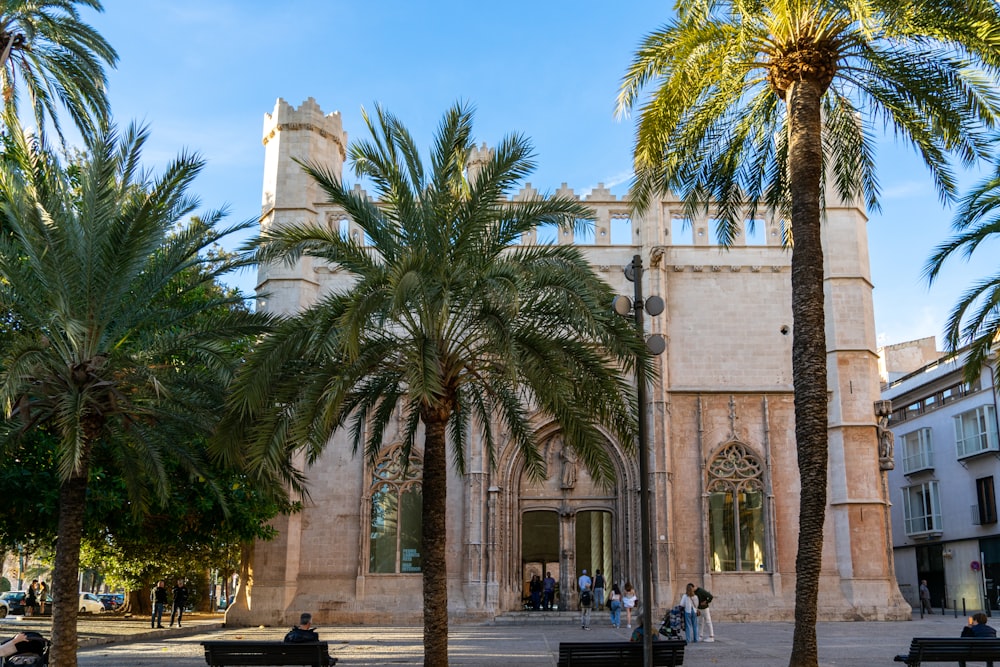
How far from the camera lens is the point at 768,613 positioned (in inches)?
991

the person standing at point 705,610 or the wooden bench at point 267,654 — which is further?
the person standing at point 705,610

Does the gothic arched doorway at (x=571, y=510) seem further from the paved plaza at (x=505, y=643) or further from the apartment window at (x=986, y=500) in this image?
the apartment window at (x=986, y=500)

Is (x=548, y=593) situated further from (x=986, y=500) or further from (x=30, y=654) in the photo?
(x=986, y=500)

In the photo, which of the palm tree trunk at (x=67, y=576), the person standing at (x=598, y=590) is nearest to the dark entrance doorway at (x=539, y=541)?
the person standing at (x=598, y=590)

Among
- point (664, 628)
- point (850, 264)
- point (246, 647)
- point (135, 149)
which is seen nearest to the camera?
point (246, 647)

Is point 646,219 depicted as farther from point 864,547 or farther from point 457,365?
point 457,365

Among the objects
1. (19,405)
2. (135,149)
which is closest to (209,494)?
(19,405)

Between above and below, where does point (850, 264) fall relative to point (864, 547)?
above

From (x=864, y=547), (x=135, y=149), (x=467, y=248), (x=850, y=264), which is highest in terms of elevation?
(x=850, y=264)

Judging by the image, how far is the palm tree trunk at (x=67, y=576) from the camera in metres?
12.1

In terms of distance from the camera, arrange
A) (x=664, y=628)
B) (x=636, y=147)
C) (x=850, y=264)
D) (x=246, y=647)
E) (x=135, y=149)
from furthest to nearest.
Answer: (x=850, y=264) → (x=664, y=628) → (x=636, y=147) → (x=135, y=149) → (x=246, y=647)

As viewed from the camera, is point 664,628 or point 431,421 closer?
point 431,421

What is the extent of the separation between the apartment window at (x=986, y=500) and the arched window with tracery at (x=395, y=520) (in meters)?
21.7

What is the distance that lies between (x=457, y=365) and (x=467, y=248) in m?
1.57
